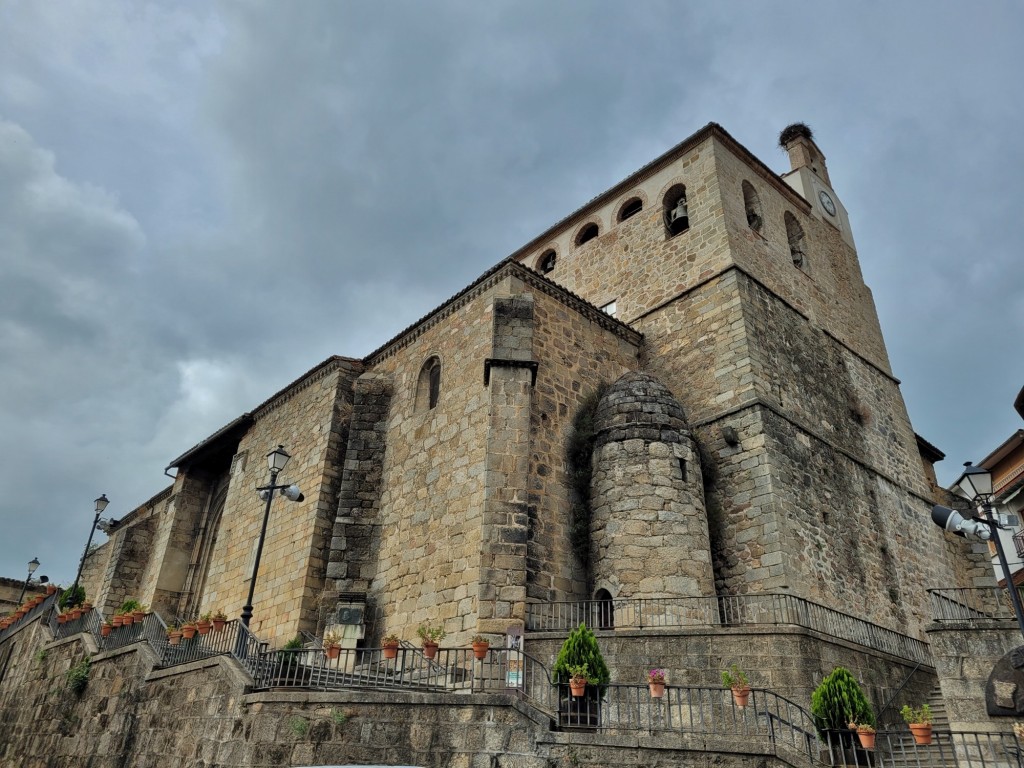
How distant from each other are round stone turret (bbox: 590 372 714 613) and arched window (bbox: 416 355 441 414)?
3727 millimetres

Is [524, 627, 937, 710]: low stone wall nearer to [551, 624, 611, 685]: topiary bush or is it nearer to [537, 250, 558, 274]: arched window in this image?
[551, 624, 611, 685]: topiary bush

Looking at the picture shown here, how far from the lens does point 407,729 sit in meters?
8.53

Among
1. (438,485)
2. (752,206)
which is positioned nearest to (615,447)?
(438,485)

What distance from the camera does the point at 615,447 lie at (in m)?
13.2

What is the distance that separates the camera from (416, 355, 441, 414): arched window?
51.5 feet

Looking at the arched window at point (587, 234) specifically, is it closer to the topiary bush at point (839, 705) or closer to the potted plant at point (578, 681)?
the potted plant at point (578, 681)

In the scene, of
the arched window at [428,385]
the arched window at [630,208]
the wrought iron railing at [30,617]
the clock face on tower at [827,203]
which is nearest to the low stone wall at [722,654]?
the arched window at [428,385]

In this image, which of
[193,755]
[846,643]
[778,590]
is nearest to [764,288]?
[778,590]

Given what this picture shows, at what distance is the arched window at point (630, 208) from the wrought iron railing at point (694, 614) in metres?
11.8

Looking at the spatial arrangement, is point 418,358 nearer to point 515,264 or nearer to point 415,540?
point 515,264

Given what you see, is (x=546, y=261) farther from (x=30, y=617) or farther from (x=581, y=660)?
(x=30, y=617)

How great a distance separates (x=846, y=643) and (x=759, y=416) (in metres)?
4.48

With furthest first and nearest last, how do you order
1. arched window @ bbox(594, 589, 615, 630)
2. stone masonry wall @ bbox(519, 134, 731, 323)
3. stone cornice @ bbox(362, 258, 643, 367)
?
stone masonry wall @ bbox(519, 134, 731, 323), stone cornice @ bbox(362, 258, 643, 367), arched window @ bbox(594, 589, 615, 630)

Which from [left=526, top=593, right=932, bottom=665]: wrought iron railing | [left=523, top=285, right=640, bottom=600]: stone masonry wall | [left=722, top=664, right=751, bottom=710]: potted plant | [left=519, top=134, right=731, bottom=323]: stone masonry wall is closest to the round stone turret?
[left=526, top=593, right=932, bottom=665]: wrought iron railing
